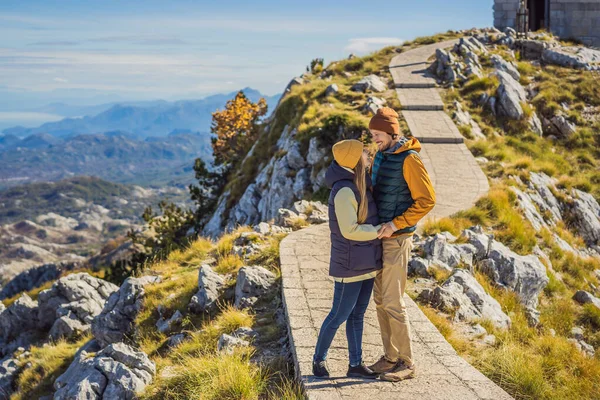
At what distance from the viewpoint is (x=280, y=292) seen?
9.21 metres

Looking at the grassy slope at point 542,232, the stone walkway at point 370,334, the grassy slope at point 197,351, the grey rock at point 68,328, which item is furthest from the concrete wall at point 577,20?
the grey rock at point 68,328

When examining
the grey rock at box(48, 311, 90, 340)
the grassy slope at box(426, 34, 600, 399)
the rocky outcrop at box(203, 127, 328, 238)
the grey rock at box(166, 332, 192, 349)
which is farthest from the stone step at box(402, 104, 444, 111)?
the grey rock at box(166, 332, 192, 349)

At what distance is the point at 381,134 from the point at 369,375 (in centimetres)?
284

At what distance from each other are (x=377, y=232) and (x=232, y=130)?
1332 inches

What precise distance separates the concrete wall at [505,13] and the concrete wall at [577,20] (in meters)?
2.29

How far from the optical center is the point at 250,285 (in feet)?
30.4

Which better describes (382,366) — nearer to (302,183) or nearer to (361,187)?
(361,187)

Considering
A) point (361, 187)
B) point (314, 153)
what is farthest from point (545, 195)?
point (361, 187)

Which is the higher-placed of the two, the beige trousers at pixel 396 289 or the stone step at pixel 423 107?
the stone step at pixel 423 107

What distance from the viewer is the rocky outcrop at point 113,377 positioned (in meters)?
7.25

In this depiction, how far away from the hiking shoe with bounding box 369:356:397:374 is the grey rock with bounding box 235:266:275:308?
3.56 m

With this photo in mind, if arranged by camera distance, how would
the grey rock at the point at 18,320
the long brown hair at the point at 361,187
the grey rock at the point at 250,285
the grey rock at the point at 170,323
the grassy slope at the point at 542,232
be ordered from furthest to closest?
1. the grey rock at the point at 18,320
2. the grey rock at the point at 170,323
3. the grey rock at the point at 250,285
4. the grassy slope at the point at 542,232
5. the long brown hair at the point at 361,187

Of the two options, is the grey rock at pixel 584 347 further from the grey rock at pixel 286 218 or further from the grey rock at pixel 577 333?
the grey rock at pixel 286 218

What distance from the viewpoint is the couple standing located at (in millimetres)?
5371
